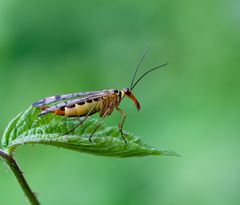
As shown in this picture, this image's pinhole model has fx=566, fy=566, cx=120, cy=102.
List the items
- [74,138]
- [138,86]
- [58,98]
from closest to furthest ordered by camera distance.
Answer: [74,138]
[58,98]
[138,86]

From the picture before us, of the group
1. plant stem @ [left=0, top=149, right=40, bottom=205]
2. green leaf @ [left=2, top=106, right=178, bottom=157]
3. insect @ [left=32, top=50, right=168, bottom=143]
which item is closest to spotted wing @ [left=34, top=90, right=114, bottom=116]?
insect @ [left=32, top=50, right=168, bottom=143]

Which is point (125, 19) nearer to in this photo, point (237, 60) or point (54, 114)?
point (237, 60)

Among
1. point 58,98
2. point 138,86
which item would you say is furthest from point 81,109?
point 138,86

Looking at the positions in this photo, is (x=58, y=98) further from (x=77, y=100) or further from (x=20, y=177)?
(x=20, y=177)

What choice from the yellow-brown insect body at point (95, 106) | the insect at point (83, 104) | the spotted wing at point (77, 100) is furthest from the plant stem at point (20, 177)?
the yellow-brown insect body at point (95, 106)

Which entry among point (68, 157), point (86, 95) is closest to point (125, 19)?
point (68, 157)

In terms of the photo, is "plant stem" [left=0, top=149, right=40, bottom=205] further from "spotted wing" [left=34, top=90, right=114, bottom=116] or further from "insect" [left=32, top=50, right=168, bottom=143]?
"spotted wing" [left=34, top=90, right=114, bottom=116]
